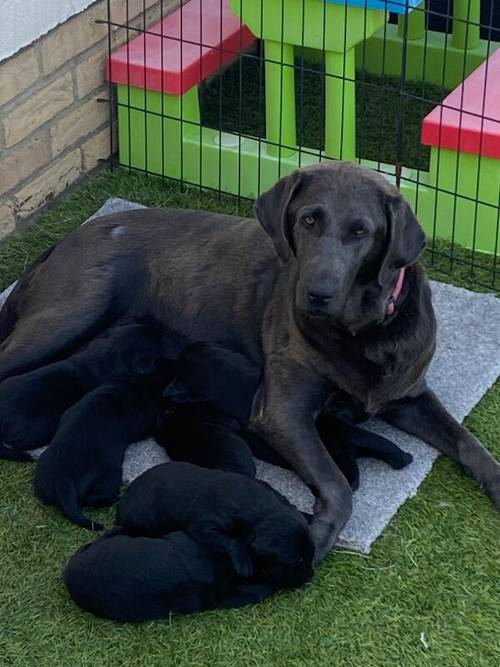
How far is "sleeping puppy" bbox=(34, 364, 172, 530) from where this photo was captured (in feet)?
12.5

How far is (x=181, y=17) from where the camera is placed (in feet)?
18.9

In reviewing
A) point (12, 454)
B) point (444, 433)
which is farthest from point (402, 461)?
point (12, 454)

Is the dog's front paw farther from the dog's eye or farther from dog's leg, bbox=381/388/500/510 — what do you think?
the dog's eye

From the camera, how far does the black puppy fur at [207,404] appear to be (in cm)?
394

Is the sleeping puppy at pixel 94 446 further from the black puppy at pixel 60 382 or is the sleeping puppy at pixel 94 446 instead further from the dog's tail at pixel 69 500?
the black puppy at pixel 60 382

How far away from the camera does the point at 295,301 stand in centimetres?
402

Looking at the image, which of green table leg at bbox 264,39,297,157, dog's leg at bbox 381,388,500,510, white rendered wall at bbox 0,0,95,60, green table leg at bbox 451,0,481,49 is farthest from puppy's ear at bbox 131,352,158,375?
green table leg at bbox 451,0,481,49

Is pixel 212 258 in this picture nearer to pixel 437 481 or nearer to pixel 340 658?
pixel 437 481

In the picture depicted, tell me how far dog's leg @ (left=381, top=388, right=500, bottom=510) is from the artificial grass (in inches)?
2.1

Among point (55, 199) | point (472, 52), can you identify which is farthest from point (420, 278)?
point (472, 52)

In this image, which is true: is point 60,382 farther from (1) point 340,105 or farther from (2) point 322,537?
(1) point 340,105

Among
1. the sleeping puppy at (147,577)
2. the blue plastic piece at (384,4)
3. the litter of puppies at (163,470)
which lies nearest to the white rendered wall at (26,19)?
the blue plastic piece at (384,4)

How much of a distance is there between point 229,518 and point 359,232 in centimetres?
89

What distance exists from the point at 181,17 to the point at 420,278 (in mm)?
2194
